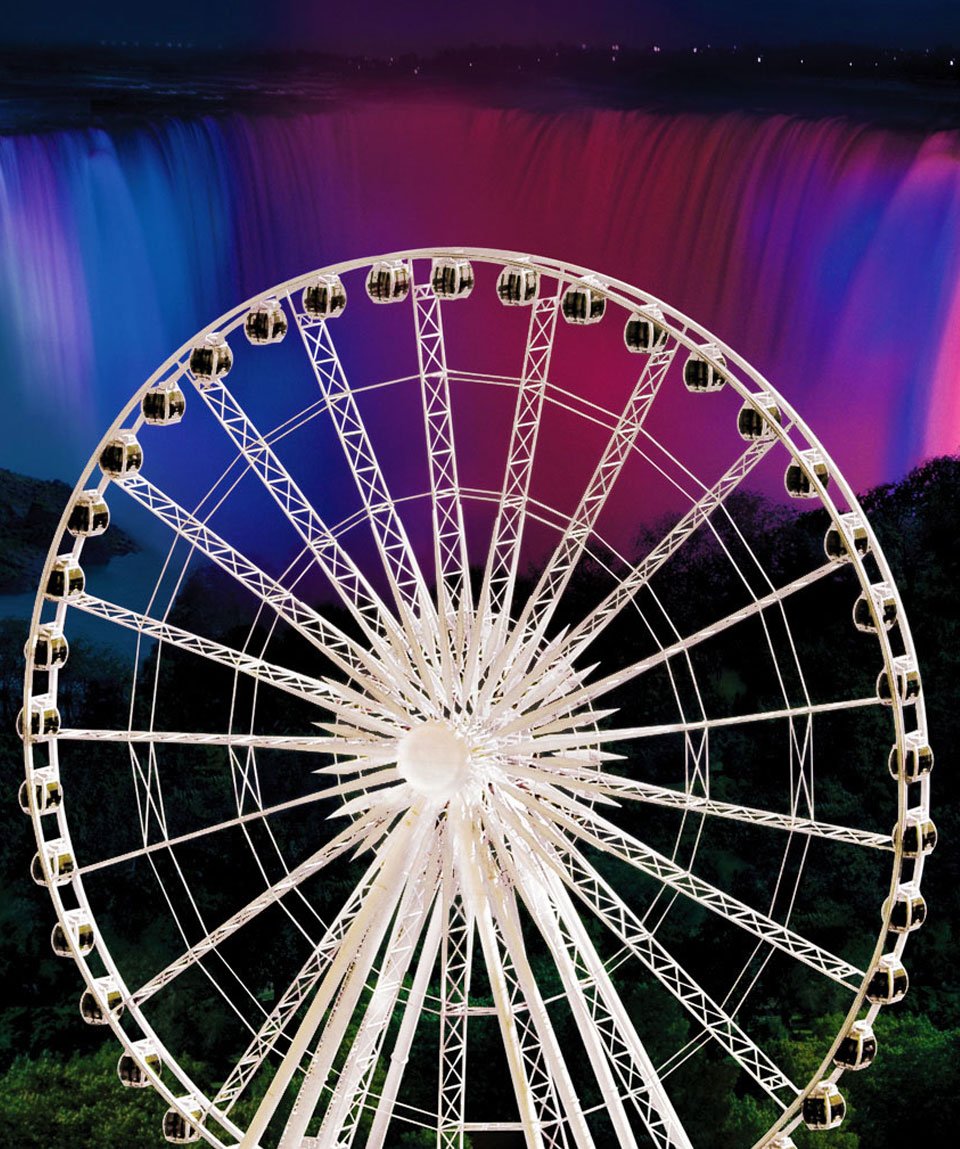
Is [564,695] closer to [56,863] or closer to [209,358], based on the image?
[209,358]

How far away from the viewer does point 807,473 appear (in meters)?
16.9

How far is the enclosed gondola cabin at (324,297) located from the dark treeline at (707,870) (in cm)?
1253

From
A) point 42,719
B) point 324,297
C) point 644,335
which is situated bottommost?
point 42,719

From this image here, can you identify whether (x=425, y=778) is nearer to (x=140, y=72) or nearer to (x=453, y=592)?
(x=453, y=592)

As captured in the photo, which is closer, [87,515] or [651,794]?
[651,794]

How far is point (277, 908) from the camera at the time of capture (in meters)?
31.6

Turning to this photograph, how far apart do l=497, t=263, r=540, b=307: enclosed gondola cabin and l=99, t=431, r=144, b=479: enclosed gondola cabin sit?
3.60m

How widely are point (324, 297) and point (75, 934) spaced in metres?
6.26

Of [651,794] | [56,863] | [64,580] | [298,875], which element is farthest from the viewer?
[56,863]

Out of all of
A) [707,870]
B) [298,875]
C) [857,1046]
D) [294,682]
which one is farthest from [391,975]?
[707,870]

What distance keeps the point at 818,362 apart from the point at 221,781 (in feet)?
35.4

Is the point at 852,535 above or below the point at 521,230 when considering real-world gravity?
below

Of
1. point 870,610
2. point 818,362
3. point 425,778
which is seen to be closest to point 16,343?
point 818,362

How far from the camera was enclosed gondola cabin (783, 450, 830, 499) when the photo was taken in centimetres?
1689
